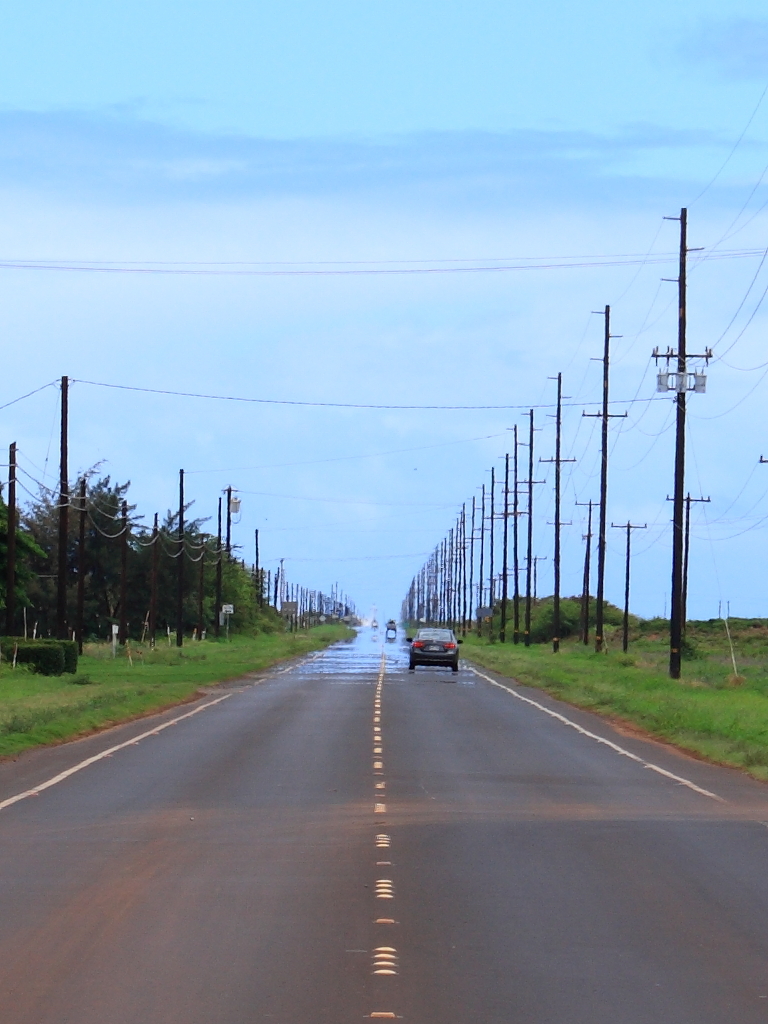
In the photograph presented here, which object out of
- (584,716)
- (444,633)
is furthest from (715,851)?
(444,633)

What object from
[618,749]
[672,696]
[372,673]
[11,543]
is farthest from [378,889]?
[372,673]

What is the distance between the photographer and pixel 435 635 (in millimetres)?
60062

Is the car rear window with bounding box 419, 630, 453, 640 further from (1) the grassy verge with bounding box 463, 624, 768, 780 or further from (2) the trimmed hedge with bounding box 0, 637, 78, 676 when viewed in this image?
(2) the trimmed hedge with bounding box 0, 637, 78, 676

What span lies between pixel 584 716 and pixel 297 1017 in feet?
87.1

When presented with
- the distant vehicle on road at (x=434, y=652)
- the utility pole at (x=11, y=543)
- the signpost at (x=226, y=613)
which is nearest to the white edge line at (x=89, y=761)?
the utility pole at (x=11, y=543)

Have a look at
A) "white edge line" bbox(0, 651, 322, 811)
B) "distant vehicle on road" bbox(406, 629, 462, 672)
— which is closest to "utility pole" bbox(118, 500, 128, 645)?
"distant vehicle on road" bbox(406, 629, 462, 672)

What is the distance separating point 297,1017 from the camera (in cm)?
733

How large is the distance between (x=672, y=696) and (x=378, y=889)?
25.4m

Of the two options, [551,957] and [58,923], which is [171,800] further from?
[551,957]

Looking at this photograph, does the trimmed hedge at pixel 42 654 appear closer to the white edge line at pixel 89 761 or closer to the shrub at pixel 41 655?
the shrub at pixel 41 655

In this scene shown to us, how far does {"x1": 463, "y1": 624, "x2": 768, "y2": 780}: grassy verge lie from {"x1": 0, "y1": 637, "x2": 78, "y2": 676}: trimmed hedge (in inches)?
588

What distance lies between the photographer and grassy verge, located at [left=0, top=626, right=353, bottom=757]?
86.1ft

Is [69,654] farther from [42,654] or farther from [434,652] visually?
[434,652]

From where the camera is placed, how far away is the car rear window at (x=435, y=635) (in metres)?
59.6
